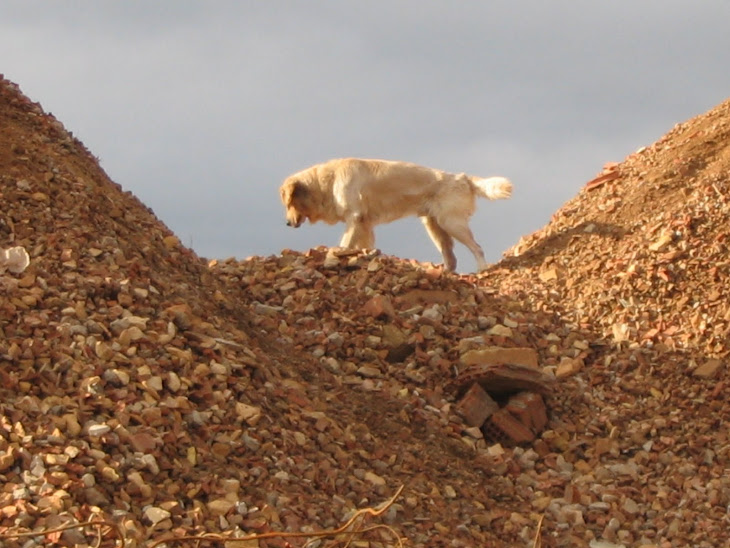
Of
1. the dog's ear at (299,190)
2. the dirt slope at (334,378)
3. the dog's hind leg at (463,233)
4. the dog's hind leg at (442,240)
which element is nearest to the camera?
the dirt slope at (334,378)

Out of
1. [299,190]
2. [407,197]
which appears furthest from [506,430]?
[299,190]

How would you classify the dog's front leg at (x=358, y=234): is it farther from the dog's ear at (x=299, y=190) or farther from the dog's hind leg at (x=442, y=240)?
the dog's ear at (x=299, y=190)

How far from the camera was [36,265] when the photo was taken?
10242 mm

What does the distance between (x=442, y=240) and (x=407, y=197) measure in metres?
0.69

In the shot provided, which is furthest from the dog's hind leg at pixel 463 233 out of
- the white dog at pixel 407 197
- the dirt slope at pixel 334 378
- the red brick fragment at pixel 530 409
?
the red brick fragment at pixel 530 409

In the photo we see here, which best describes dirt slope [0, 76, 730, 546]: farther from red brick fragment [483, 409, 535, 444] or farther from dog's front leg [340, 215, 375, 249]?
dog's front leg [340, 215, 375, 249]

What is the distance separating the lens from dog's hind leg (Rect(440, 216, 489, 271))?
16.1 metres

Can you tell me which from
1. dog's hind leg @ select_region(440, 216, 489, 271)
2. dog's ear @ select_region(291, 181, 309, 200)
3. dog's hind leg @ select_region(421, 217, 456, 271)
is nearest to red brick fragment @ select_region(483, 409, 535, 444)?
dog's hind leg @ select_region(440, 216, 489, 271)

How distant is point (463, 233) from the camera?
16.2 m

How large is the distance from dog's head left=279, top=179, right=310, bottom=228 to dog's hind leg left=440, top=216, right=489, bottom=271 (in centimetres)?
185

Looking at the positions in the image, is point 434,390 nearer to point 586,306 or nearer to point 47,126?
point 586,306

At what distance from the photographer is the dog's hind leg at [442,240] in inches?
659

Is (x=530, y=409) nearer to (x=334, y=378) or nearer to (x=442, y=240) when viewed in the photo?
(x=334, y=378)

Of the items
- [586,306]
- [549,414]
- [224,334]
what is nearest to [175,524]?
[224,334]
